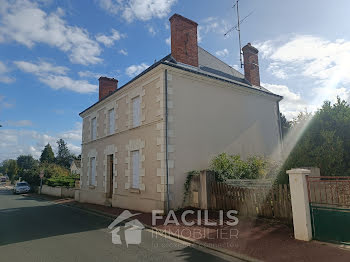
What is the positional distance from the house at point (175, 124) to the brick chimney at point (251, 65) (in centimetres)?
6

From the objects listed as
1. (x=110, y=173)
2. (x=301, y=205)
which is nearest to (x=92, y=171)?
(x=110, y=173)

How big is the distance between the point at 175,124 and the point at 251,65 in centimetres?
768

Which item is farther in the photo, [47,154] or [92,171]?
[47,154]

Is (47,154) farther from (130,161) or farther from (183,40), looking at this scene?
(183,40)

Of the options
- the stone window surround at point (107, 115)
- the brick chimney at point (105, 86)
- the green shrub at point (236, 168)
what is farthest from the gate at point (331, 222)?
the brick chimney at point (105, 86)

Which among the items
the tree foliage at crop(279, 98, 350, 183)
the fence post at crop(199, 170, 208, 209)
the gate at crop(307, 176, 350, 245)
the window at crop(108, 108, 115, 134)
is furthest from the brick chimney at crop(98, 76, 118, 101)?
the gate at crop(307, 176, 350, 245)

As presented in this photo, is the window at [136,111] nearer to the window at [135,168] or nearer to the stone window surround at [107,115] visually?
the window at [135,168]

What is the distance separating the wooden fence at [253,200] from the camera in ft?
21.4

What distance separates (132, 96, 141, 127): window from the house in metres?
0.05

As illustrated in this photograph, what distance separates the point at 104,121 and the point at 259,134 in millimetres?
9076

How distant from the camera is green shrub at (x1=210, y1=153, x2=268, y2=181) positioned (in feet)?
30.1

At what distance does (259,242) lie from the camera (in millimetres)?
5258

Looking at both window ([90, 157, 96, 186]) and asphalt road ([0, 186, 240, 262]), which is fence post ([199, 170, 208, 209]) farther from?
window ([90, 157, 96, 186])

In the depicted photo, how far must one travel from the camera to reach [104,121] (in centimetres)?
1468
